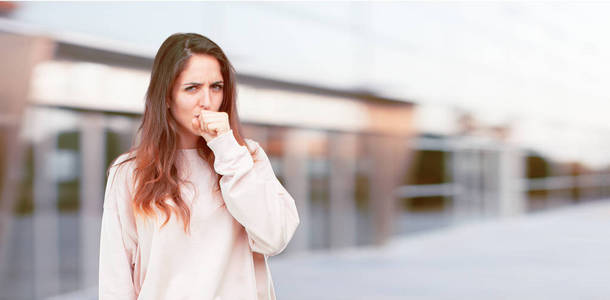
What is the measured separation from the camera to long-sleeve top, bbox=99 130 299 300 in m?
1.95

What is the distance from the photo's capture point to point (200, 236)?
6.68 ft

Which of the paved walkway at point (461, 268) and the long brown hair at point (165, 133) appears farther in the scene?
the paved walkway at point (461, 268)

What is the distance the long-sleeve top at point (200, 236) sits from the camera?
A: 1.95 meters

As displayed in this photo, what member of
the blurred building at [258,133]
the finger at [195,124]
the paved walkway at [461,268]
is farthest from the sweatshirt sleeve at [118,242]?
the paved walkway at [461,268]

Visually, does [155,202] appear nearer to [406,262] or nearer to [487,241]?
[406,262]

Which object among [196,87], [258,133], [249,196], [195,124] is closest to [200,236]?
[249,196]

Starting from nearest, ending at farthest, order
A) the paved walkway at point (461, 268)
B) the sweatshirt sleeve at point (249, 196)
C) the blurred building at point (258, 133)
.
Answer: the sweatshirt sleeve at point (249, 196) < the blurred building at point (258, 133) < the paved walkway at point (461, 268)

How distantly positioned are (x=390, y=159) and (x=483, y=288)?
503 cm

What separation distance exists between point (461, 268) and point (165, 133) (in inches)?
363

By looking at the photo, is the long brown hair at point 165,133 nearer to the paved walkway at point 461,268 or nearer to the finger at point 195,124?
the finger at point 195,124

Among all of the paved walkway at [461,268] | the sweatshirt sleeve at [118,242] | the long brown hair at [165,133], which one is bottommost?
A: the paved walkway at [461,268]

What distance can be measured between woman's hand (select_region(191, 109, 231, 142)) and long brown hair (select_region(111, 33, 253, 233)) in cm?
12

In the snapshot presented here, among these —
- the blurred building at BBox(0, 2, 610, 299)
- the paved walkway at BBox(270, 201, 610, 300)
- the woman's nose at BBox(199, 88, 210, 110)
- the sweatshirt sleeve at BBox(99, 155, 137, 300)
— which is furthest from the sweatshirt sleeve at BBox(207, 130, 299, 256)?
the paved walkway at BBox(270, 201, 610, 300)

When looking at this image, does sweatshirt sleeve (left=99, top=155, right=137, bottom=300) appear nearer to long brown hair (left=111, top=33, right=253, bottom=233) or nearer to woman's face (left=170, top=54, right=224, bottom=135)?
long brown hair (left=111, top=33, right=253, bottom=233)
